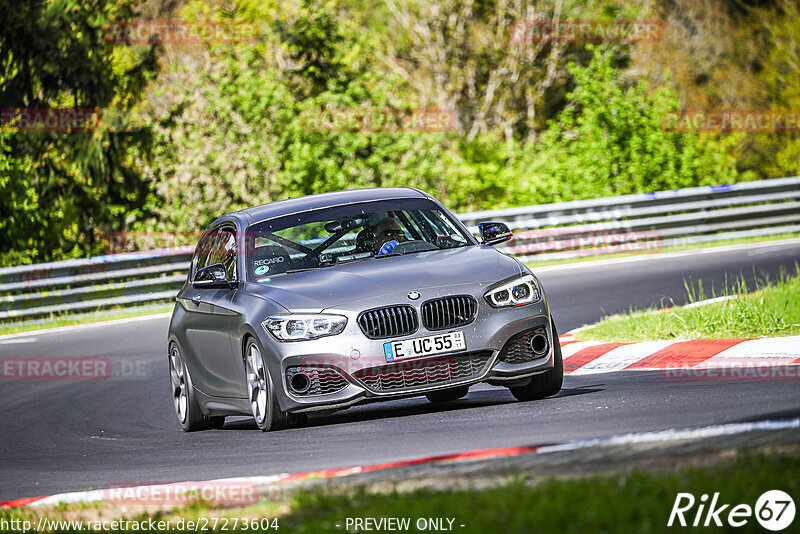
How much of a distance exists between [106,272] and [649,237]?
9056mm

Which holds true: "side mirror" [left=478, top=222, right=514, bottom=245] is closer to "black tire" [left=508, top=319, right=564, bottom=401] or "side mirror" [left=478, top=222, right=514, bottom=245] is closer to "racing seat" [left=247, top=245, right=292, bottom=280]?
"black tire" [left=508, top=319, right=564, bottom=401]

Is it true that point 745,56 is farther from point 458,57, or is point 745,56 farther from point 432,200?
point 432,200

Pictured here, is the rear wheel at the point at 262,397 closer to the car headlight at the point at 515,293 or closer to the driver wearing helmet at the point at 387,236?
the driver wearing helmet at the point at 387,236

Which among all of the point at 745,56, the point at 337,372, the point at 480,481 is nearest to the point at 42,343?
the point at 337,372

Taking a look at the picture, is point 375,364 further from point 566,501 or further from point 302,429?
point 566,501

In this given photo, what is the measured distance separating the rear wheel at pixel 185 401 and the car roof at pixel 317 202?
4.00ft

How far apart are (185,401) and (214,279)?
128 centimetres

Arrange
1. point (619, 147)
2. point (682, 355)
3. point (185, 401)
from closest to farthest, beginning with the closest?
1. point (185, 401)
2. point (682, 355)
3. point (619, 147)

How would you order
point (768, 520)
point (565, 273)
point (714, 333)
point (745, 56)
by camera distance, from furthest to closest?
point (745, 56) → point (565, 273) → point (714, 333) → point (768, 520)

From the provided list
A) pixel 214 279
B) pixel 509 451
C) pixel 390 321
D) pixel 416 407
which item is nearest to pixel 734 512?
pixel 509 451

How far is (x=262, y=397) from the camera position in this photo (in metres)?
8.34

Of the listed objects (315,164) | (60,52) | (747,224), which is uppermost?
(60,52)

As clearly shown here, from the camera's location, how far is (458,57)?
136 ft

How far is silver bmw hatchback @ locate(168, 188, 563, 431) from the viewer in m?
7.89
